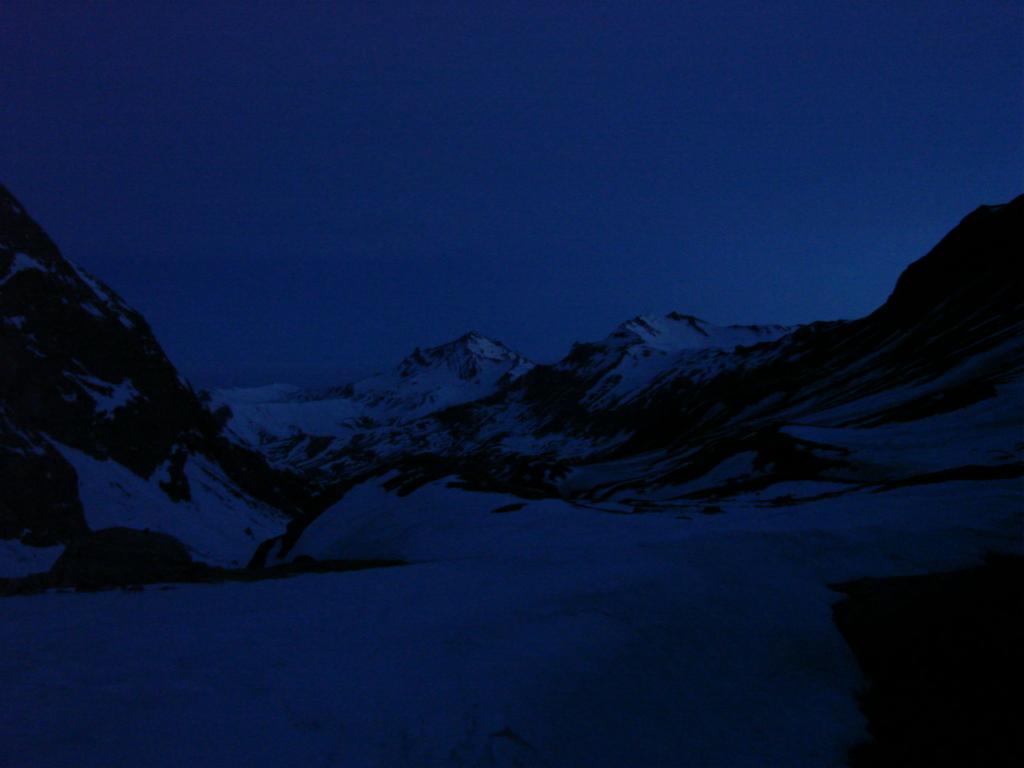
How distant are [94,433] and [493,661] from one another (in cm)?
9855

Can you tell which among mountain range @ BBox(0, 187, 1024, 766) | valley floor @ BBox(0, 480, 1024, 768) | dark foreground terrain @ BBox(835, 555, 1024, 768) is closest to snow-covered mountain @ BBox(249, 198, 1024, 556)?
mountain range @ BBox(0, 187, 1024, 766)

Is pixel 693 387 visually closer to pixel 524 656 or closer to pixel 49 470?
pixel 49 470

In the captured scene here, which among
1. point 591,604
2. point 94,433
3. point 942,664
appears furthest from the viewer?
point 94,433

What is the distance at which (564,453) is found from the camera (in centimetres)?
18138

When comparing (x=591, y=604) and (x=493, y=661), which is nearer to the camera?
(x=493, y=661)

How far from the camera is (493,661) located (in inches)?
329

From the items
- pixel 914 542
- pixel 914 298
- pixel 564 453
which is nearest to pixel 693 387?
pixel 564 453

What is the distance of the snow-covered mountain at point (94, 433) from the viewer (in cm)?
6234

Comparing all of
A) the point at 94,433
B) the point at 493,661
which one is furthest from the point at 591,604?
the point at 94,433

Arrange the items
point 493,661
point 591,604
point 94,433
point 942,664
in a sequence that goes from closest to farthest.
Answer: point 942,664 < point 493,661 < point 591,604 < point 94,433

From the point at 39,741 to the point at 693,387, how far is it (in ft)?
625

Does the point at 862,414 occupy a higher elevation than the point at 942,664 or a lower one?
lower

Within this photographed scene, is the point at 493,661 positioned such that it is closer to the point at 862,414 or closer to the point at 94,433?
the point at 862,414

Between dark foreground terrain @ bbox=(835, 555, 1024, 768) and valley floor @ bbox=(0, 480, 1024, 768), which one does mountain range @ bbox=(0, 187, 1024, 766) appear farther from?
dark foreground terrain @ bbox=(835, 555, 1024, 768)
